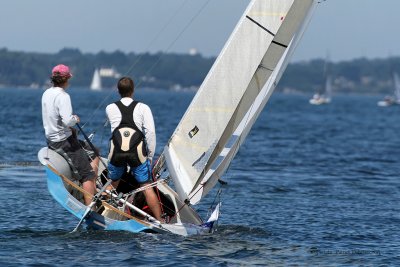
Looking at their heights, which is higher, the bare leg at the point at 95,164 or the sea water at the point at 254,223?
the bare leg at the point at 95,164

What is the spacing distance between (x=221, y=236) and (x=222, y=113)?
2044 mm

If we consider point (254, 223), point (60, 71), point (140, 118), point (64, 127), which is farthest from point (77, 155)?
point (254, 223)

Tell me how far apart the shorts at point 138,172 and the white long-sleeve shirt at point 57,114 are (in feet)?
2.56

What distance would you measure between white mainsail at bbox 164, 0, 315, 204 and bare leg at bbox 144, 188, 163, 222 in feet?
1.38

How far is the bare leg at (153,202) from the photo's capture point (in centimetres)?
1420

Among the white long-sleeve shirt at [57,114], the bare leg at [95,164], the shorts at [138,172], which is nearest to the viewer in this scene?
the white long-sleeve shirt at [57,114]

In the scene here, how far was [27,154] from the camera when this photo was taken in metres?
28.1

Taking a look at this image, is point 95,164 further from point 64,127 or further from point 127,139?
point 127,139

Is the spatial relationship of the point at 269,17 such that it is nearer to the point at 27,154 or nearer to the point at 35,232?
the point at 35,232

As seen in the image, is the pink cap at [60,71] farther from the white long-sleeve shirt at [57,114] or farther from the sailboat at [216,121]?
the sailboat at [216,121]

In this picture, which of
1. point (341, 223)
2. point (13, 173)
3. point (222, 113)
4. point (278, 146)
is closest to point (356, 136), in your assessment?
point (278, 146)

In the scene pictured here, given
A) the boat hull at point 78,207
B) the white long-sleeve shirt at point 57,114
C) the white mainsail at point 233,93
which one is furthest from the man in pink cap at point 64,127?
the white mainsail at point 233,93

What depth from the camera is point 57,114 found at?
13648mm

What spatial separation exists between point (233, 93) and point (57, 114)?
2.47 meters
